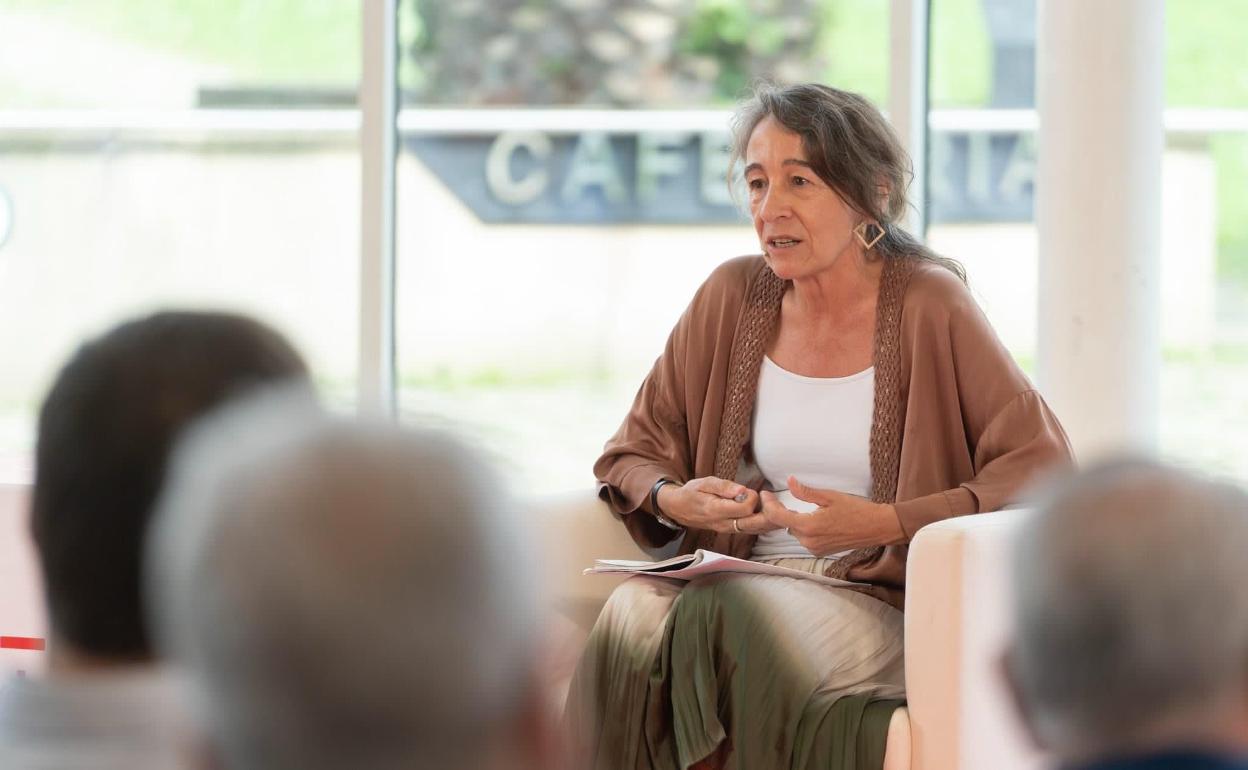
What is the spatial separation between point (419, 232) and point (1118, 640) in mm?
3824

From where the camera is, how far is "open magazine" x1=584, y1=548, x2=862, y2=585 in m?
2.52

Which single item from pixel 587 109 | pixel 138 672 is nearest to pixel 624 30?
pixel 587 109

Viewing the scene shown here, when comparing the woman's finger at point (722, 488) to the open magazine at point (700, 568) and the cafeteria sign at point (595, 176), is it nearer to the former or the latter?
the open magazine at point (700, 568)

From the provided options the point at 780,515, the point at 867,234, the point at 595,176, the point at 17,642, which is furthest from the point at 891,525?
the point at 17,642

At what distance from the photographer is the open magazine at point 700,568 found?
2.52m

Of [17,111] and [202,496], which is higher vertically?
[17,111]

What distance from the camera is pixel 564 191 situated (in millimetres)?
4453

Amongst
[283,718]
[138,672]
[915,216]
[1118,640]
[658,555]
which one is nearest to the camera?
[283,718]

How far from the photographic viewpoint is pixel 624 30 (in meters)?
4.39

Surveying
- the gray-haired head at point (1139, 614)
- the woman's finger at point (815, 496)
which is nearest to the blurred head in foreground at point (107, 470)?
the gray-haired head at point (1139, 614)

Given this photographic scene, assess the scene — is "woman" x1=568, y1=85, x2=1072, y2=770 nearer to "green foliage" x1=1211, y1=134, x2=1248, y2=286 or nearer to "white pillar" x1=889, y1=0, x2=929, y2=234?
"white pillar" x1=889, y1=0, x2=929, y2=234

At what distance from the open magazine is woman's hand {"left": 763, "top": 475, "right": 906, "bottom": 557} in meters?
0.07

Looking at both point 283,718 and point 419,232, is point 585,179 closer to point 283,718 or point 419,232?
point 419,232

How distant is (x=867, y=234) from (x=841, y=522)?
66 cm
